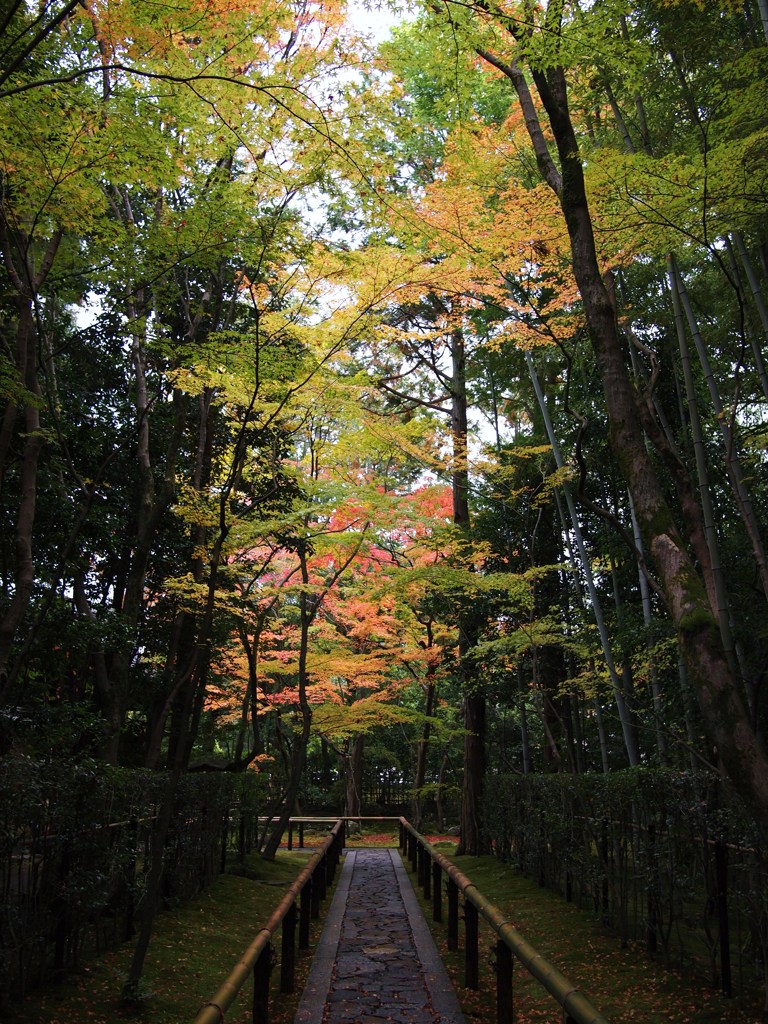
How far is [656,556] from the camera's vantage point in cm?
390

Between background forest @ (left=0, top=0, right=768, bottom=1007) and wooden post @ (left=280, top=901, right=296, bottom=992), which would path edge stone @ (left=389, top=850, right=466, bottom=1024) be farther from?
background forest @ (left=0, top=0, right=768, bottom=1007)

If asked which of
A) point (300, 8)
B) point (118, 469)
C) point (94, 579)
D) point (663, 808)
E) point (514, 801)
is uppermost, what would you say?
point (300, 8)

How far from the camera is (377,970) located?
4.87 metres

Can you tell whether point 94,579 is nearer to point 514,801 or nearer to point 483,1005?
point 514,801

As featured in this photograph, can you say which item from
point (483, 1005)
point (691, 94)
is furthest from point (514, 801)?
point (691, 94)

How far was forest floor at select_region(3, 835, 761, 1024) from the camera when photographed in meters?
3.96

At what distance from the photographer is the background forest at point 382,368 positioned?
14.7 feet

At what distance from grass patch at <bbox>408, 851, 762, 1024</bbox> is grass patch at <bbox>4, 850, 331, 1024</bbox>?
1.18 metres

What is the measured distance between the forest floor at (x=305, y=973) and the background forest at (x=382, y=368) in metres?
0.84

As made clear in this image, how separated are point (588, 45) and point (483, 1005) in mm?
5882

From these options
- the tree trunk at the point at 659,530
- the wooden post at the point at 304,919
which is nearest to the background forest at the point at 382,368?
the tree trunk at the point at 659,530

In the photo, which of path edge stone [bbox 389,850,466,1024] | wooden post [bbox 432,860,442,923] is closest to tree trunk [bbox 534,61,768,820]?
path edge stone [bbox 389,850,466,1024]

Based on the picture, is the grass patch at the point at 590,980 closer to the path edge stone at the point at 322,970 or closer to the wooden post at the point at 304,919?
the path edge stone at the point at 322,970

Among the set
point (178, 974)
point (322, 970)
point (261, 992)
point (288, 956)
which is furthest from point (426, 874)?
point (261, 992)
